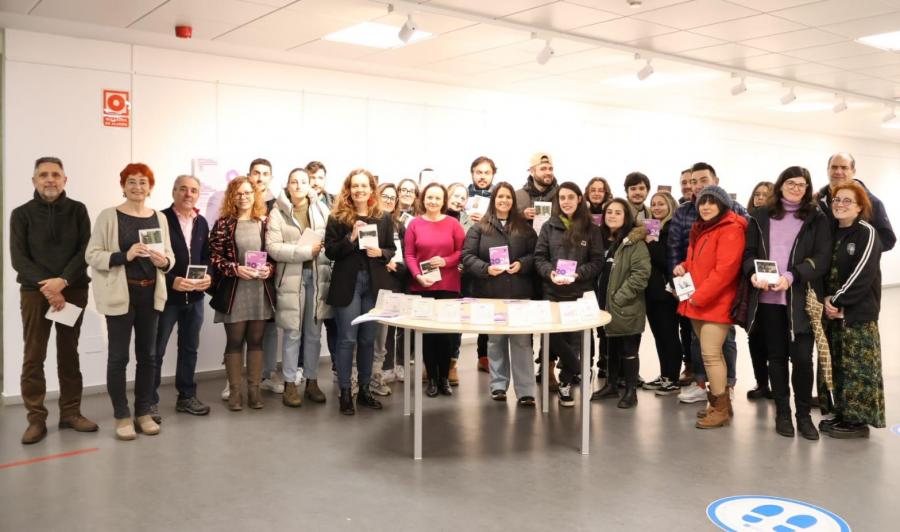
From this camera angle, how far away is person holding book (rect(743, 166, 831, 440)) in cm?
447

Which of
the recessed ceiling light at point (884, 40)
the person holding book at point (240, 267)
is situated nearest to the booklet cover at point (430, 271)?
the person holding book at point (240, 267)

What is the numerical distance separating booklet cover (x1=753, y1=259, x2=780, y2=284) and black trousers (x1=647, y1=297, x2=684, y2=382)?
108cm

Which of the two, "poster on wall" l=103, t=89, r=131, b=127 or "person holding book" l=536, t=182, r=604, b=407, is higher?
"poster on wall" l=103, t=89, r=131, b=127

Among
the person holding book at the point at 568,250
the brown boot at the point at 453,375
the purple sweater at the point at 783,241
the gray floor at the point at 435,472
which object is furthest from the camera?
the brown boot at the point at 453,375

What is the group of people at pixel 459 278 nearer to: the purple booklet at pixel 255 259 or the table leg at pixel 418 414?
the purple booklet at pixel 255 259

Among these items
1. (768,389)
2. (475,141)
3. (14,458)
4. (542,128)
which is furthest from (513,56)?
(14,458)

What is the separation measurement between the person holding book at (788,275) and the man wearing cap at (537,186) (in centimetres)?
168

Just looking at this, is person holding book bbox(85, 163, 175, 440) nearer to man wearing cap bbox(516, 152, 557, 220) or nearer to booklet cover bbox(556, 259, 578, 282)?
booklet cover bbox(556, 259, 578, 282)

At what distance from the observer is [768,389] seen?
18.5 feet

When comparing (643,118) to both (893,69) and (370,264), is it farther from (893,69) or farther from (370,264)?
(370,264)

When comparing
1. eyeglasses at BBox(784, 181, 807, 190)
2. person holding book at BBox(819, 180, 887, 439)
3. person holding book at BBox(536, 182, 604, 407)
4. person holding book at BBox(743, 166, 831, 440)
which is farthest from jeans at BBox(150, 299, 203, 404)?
person holding book at BBox(819, 180, 887, 439)

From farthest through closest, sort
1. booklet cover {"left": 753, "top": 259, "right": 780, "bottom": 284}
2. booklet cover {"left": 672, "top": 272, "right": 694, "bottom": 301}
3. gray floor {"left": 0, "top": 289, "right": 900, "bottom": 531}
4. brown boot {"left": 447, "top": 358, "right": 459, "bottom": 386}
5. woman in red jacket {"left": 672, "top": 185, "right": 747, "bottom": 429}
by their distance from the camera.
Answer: brown boot {"left": 447, "top": 358, "right": 459, "bottom": 386} < booklet cover {"left": 672, "top": 272, "right": 694, "bottom": 301} < woman in red jacket {"left": 672, "top": 185, "right": 747, "bottom": 429} < booklet cover {"left": 753, "top": 259, "right": 780, "bottom": 284} < gray floor {"left": 0, "top": 289, "right": 900, "bottom": 531}

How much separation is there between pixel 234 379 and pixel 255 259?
0.89 m

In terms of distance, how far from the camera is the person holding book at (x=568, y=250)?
201 inches
